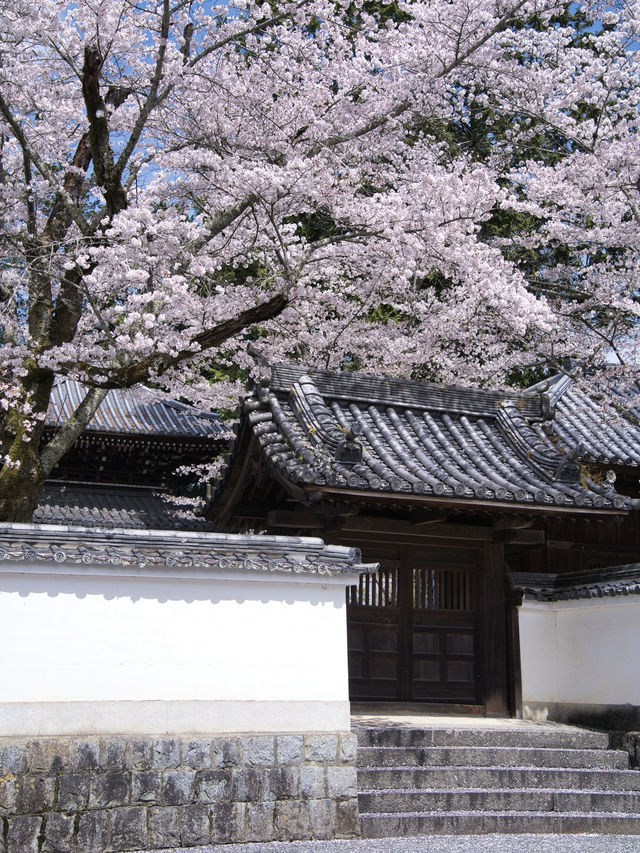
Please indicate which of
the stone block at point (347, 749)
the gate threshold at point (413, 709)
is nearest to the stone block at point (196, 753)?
the stone block at point (347, 749)

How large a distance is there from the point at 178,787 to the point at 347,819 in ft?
4.99

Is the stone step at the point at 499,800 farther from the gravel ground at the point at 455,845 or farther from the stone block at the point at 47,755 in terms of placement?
the stone block at the point at 47,755

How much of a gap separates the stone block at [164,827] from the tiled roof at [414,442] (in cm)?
359

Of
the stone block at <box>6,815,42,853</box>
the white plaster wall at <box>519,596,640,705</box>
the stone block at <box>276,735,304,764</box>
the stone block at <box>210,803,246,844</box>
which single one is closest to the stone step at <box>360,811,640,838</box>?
the stone block at <box>276,735,304,764</box>

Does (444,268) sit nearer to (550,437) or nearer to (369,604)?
(550,437)

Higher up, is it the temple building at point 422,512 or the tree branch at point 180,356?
the tree branch at point 180,356

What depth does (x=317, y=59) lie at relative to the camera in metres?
12.9

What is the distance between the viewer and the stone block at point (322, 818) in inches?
312

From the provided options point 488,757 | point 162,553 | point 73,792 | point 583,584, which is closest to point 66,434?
point 162,553

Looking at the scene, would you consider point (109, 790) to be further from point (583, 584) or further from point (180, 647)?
point (583, 584)

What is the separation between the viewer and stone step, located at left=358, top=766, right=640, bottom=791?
29.1 feet

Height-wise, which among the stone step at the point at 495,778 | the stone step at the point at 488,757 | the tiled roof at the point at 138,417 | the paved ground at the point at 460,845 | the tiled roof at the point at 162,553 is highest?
the tiled roof at the point at 138,417

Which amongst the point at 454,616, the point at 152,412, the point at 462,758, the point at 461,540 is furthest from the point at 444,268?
the point at 152,412

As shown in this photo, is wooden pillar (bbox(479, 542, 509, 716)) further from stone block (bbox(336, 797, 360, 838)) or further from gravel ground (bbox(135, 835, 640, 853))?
stone block (bbox(336, 797, 360, 838))
